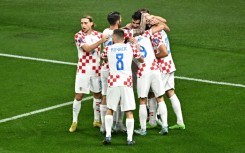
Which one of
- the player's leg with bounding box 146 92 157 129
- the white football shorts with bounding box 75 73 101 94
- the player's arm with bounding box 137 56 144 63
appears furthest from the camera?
the player's leg with bounding box 146 92 157 129

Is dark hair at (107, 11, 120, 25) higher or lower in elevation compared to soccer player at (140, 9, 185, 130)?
higher

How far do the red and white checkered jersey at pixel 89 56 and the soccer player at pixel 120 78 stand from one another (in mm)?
860

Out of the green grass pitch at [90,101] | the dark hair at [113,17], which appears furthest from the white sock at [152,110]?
the dark hair at [113,17]

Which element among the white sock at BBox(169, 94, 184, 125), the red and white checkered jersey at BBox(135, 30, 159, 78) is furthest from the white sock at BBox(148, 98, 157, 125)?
the red and white checkered jersey at BBox(135, 30, 159, 78)

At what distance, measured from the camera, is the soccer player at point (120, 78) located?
1762 cm

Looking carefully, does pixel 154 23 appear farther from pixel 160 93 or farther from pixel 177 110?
pixel 177 110

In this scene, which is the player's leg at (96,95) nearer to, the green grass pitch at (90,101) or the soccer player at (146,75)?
the green grass pitch at (90,101)

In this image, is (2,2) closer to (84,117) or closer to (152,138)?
(84,117)

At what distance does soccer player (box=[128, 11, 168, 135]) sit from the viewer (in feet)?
59.9

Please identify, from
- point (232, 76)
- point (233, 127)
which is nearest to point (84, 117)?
point (233, 127)

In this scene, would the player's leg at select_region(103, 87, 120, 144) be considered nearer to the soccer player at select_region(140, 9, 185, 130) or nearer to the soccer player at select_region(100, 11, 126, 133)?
the soccer player at select_region(100, 11, 126, 133)

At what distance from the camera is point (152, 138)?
60.3 ft

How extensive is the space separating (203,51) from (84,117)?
23.2 ft

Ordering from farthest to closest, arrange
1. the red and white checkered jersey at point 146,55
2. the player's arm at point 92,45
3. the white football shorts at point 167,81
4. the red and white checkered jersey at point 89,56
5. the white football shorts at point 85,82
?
the white football shorts at point 167,81
the white football shorts at point 85,82
the red and white checkered jersey at point 89,56
the red and white checkered jersey at point 146,55
the player's arm at point 92,45
